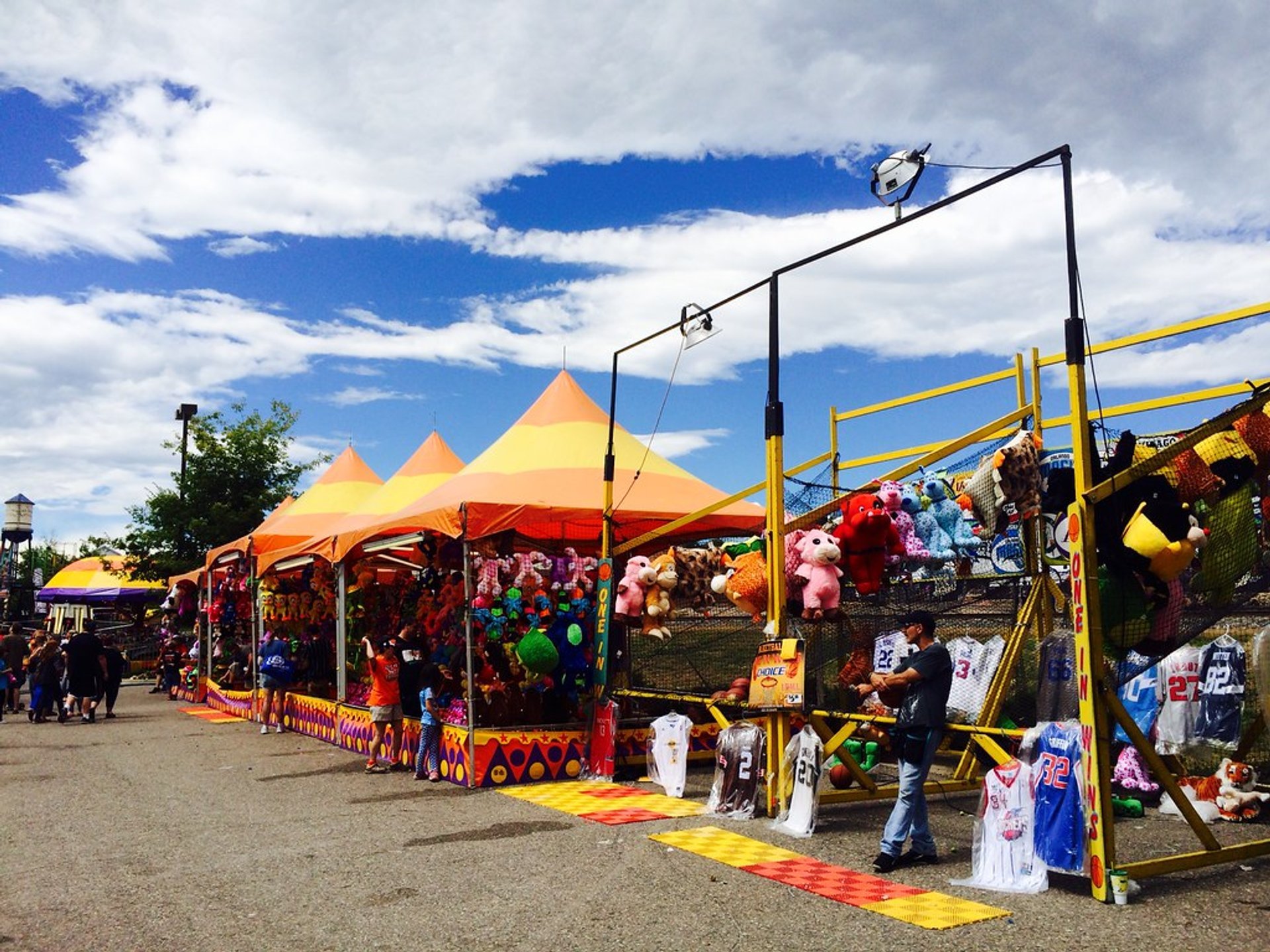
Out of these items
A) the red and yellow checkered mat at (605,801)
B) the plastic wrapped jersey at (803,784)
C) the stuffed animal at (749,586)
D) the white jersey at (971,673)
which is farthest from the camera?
the white jersey at (971,673)

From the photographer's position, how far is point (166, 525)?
31219mm

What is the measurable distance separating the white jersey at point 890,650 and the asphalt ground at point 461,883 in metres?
1.29

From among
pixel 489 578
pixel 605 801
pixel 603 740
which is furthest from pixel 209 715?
pixel 605 801

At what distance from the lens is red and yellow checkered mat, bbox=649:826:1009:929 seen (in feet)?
19.4

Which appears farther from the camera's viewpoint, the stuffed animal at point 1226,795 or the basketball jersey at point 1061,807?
the stuffed animal at point 1226,795

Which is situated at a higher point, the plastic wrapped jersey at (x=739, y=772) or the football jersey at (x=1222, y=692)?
the football jersey at (x=1222, y=692)

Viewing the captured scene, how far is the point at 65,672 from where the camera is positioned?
19391 millimetres

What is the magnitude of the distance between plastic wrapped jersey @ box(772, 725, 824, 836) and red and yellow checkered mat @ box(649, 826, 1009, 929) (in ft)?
1.33

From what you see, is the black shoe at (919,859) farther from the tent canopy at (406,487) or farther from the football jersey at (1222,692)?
the tent canopy at (406,487)

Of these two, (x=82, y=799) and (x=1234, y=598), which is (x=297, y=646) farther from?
(x=1234, y=598)

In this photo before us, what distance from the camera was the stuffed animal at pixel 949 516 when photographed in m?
8.83

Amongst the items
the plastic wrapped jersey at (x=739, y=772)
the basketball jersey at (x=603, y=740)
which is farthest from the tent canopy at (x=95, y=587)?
the plastic wrapped jersey at (x=739, y=772)

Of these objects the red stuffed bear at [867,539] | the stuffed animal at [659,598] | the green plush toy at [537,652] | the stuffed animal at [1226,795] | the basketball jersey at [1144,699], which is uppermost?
the red stuffed bear at [867,539]

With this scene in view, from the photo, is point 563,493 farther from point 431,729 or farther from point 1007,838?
point 1007,838
